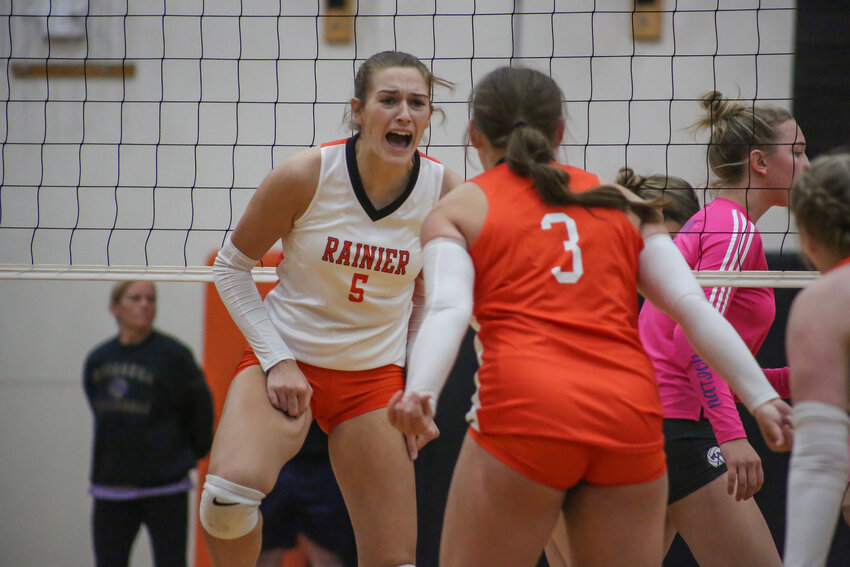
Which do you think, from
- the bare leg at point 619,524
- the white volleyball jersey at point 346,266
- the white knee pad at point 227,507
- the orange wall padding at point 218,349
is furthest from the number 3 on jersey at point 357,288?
the orange wall padding at point 218,349

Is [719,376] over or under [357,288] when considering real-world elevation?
under

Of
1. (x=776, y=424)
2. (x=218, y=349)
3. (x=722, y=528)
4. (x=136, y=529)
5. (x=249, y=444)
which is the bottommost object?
(x=136, y=529)

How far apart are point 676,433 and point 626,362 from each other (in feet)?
3.21

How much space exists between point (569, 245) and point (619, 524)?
0.50 metres

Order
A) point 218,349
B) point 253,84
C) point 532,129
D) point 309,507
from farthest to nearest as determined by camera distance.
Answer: point 253,84, point 218,349, point 309,507, point 532,129

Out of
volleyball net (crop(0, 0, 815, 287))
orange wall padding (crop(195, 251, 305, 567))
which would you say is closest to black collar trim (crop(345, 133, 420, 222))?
orange wall padding (crop(195, 251, 305, 567))

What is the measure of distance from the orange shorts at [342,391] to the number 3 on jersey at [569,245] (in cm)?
88

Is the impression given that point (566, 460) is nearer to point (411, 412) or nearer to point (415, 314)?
point (411, 412)

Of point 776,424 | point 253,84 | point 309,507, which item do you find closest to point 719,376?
point 776,424

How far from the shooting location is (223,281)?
7.88ft

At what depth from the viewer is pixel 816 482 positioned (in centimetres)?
153

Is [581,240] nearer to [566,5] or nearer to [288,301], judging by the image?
[288,301]

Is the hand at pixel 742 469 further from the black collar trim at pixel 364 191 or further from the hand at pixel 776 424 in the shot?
the black collar trim at pixel 364 191

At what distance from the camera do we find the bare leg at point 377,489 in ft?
7.64
